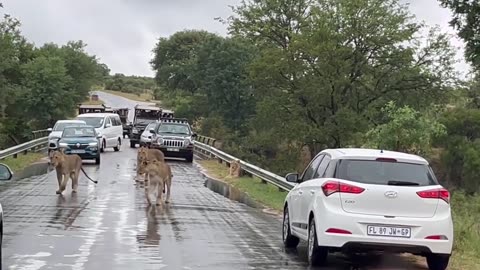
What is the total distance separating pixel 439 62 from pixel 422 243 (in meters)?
38.9

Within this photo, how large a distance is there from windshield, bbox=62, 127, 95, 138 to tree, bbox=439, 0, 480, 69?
1564cm

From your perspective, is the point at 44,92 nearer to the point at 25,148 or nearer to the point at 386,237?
the point at 25,148

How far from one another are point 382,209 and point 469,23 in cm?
1497

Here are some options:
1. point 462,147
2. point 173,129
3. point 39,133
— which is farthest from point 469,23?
point 462,147

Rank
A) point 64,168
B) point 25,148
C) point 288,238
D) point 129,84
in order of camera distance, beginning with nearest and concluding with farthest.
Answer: point 288,238 → point 64,168 → point 25,148 → point 129,84

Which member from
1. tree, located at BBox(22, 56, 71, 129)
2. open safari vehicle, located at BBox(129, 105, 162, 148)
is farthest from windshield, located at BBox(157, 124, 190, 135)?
tree, located at BBox(22, 56, 71, 129)

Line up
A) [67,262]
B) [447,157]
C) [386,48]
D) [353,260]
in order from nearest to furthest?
1. [67,262]
2. [353,260]
3. [386,48]
4. [447,157]

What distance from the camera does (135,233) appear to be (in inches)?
575

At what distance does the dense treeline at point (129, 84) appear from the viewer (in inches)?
6462

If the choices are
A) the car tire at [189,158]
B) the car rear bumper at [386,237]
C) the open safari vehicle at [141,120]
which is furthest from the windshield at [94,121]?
the car rear bumper at [386,237]

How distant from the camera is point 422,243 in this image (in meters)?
11.2

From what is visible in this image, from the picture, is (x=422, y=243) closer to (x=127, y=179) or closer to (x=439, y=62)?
(x=127, y=179)

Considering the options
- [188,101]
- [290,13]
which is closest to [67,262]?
[290,13]

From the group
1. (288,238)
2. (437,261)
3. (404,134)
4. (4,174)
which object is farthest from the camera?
(404,134)
